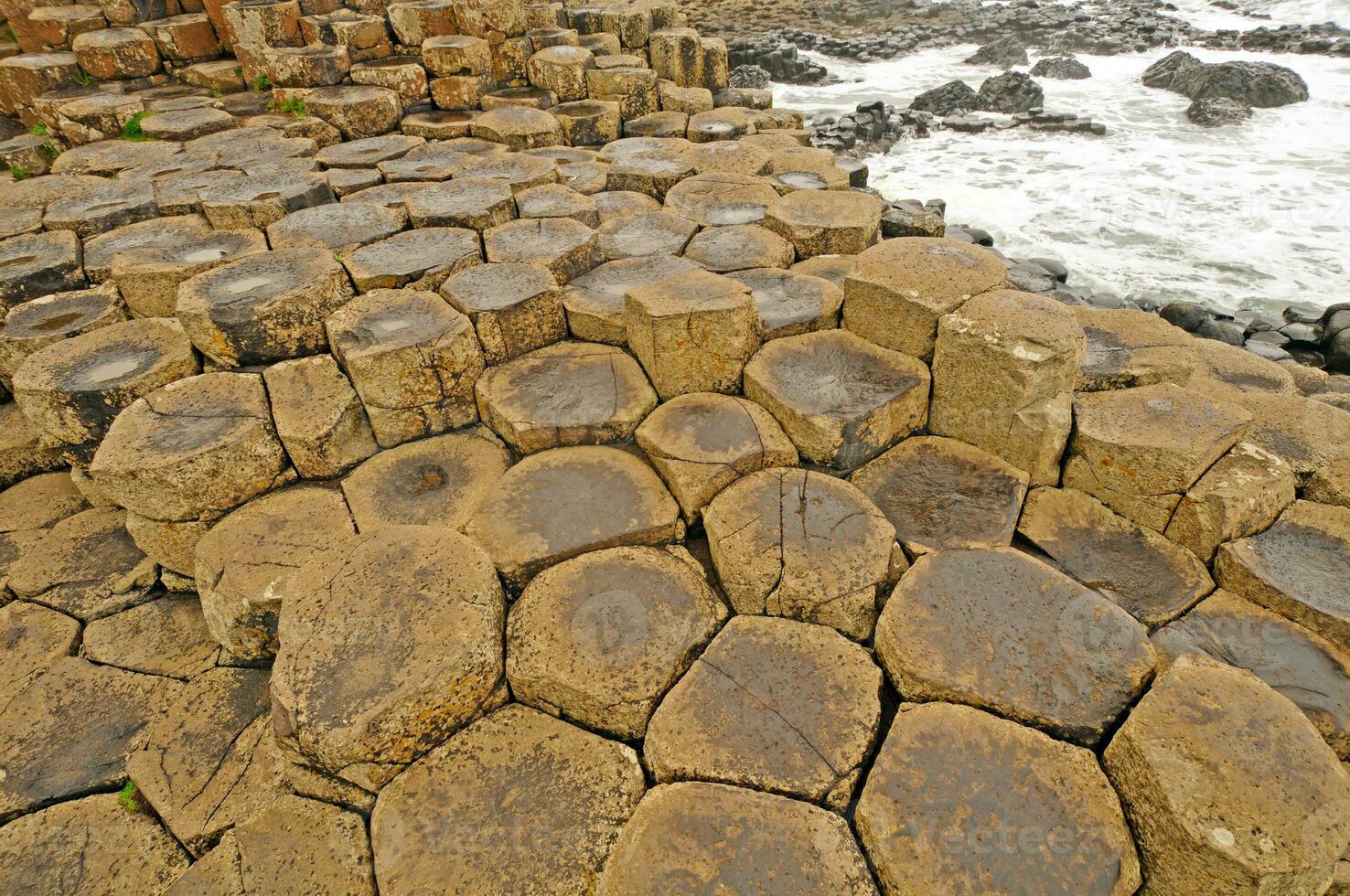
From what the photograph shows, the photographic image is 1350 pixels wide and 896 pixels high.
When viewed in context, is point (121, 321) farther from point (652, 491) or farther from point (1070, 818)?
point (1070, 818)

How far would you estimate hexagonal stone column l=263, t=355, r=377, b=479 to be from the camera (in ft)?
10.5

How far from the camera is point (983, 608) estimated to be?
8.11 ft

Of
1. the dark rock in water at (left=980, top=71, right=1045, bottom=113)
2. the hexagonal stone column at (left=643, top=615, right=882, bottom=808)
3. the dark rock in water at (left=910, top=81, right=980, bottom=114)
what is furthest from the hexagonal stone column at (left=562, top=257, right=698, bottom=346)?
the dark rock in water at (left=980, top=71, right=1045, bottom=113)

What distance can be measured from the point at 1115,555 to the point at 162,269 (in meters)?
4.95

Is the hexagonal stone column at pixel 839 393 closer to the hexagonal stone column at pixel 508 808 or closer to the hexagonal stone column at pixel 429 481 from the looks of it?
the hexagonal stone column at pixel 429 481

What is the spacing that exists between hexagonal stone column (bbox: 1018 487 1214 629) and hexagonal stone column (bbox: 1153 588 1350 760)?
77 mm

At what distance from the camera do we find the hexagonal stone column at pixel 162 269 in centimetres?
381

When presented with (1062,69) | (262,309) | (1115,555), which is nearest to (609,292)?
(262,309)

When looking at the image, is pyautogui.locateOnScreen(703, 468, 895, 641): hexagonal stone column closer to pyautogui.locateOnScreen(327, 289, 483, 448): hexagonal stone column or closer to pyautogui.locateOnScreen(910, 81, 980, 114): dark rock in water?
pyautogui.locateOnScreen(327, 289, 483, 448): hexagonal stone column

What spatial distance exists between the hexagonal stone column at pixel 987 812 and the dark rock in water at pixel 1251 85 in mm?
15370

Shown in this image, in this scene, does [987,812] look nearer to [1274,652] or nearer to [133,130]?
[1274,652]

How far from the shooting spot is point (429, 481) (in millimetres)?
3211

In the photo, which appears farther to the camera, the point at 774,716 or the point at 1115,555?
the point at 1115,555

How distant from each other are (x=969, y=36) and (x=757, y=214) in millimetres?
17880
